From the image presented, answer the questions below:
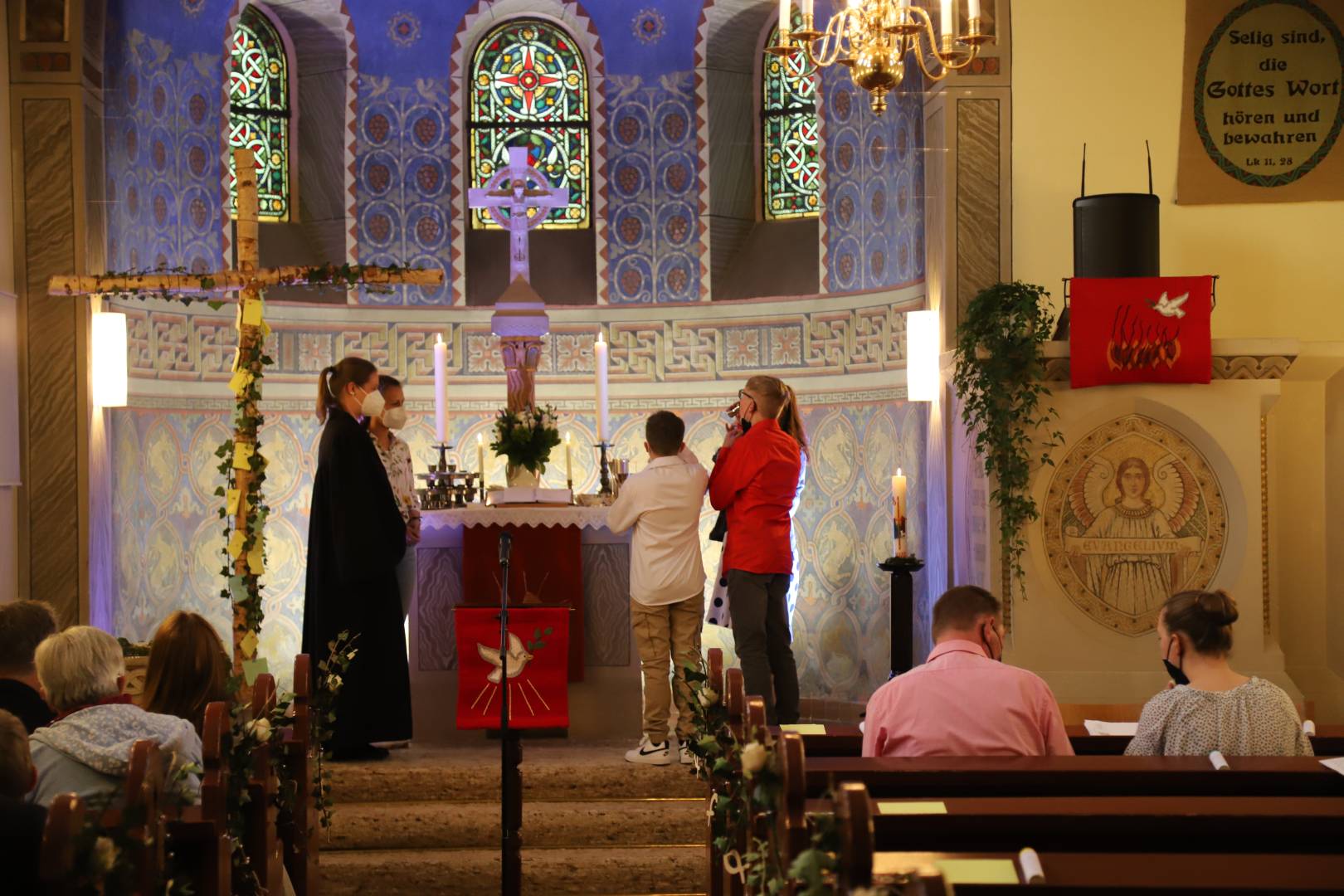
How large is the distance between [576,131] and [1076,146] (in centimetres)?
385

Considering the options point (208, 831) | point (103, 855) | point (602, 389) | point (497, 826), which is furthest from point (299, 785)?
point (602, 389)

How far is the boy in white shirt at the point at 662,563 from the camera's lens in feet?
21.7

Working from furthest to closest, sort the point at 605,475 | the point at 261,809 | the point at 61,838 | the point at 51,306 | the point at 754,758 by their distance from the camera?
1. the point at 51,306
2. the point at 605,475
3. the point at 261,809
4. the point at 754,758
5. the point at 61,838

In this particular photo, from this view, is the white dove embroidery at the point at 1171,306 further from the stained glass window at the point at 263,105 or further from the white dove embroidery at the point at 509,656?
the stained glass window at the point at 263,105

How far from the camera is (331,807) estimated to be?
20.4 ft

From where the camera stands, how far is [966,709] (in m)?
3.89

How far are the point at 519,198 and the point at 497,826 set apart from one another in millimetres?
3905

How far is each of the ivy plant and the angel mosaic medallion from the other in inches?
7.3

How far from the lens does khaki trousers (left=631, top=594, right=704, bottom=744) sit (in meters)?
6.64

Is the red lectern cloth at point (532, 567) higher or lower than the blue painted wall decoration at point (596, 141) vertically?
lower

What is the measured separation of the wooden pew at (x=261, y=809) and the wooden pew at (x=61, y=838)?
131cm

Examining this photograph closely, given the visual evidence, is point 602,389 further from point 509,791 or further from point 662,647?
point 509,791

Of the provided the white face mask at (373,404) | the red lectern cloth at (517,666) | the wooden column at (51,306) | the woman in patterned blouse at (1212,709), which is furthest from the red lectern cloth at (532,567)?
the woman in patterned blouse at (1212,709)

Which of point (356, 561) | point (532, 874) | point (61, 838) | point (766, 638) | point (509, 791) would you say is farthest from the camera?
point (766, 638)
